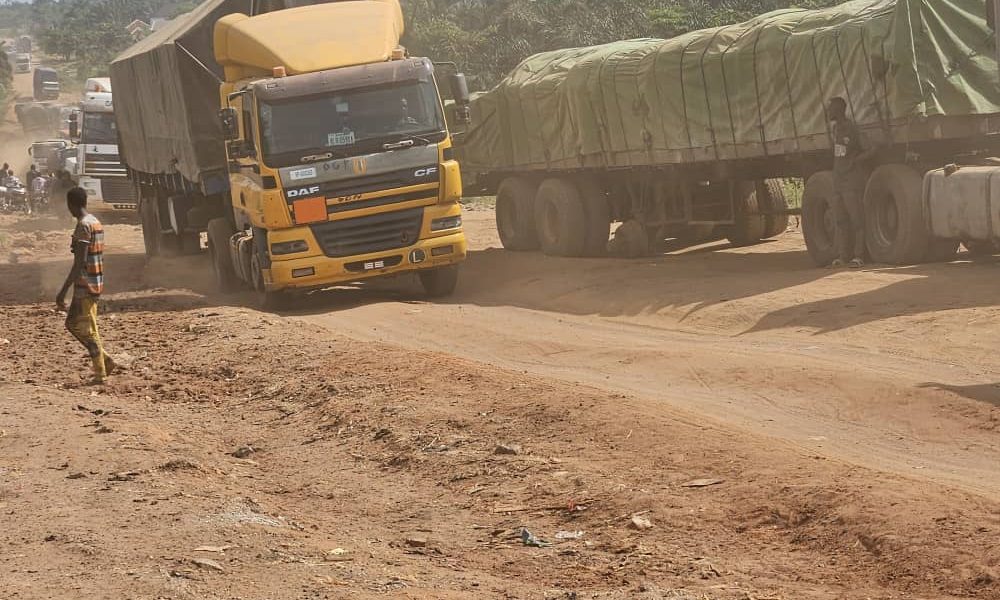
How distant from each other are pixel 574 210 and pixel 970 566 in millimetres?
15256

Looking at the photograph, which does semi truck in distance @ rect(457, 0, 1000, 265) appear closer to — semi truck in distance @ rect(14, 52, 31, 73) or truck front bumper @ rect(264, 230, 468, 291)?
truck front bumper @ rect(264, 230, 468, 291)

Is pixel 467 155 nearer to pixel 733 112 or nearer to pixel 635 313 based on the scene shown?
pixel 733 112

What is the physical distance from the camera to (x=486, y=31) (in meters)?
42.5

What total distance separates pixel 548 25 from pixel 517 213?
19419mm

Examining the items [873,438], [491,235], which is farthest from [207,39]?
[873,438]

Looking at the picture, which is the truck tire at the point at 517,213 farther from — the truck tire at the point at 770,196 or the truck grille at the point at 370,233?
the truck grille at the point at 370,233

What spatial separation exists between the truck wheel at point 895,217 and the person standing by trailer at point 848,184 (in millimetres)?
119

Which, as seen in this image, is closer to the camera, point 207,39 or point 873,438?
point 873,438

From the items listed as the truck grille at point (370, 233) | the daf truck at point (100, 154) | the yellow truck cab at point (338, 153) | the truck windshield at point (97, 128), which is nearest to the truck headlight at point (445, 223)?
the yellow truck cab at point (338, 153)

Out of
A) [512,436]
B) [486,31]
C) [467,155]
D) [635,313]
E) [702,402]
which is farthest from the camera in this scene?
[486,31]

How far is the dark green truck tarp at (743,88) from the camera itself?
14.8 metres

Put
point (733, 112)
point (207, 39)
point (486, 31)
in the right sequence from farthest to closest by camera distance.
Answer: point (486, 31) < point (207, 39) < point (733, 112)

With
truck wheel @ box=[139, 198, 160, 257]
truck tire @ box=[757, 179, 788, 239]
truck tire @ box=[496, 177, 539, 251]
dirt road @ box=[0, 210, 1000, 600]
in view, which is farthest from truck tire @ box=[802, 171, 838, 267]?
truck wheel @ box=[139, 198, 160, 257]

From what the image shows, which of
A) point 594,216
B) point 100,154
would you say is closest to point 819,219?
point 594,216
